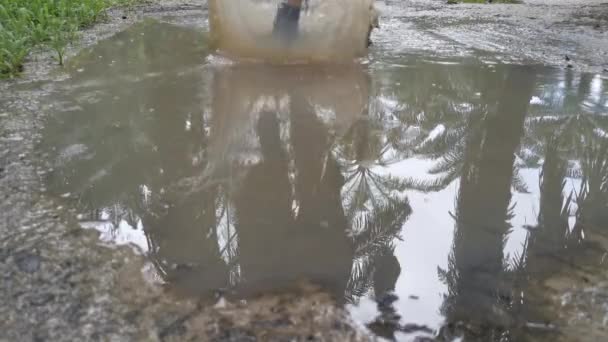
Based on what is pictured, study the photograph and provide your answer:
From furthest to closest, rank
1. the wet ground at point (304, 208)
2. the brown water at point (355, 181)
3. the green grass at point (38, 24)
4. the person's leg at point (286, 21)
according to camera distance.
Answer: the person's leg at point (286, 21)
the green grass at point (38, 24)
the brown water at point (355, 181)
the wet ground at point (304, 208)

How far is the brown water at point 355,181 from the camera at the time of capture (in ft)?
5.27

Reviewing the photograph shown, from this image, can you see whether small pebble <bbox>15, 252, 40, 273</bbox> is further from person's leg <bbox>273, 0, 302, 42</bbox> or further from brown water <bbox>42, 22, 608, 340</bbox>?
person's leg <bbox>273, 0, 302, 42</bbox>

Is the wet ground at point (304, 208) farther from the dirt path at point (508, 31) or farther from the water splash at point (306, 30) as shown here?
the dirt path at point (508, 31)

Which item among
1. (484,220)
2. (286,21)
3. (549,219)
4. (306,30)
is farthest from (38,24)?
(549,219)

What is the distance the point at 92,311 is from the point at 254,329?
0.45 metres

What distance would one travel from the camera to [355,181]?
2250mm

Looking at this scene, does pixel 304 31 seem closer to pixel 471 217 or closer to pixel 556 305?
pixel 471 217

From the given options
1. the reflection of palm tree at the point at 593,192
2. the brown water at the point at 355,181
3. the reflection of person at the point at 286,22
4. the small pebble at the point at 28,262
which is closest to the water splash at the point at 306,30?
the reflection of person at the point at 286,22

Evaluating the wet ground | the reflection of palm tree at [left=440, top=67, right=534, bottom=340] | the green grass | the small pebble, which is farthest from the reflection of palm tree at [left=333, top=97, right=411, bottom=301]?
the green grass

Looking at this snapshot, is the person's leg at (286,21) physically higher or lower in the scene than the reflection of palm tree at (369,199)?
higher

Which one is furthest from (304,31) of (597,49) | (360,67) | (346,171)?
(597,49)

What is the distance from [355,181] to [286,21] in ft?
7.61

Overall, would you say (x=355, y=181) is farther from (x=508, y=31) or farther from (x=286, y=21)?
(x=508, y=31)

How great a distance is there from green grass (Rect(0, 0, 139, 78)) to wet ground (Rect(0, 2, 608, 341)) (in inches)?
19.9
